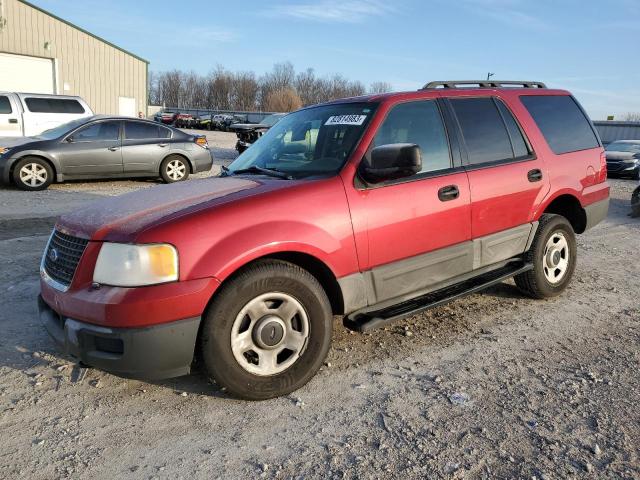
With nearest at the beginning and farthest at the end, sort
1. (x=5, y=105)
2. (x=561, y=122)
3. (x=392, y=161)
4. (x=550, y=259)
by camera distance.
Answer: (x=392, y=161) → (x=550, y=259) → (x=561, y=122) → (x=5, y=105)

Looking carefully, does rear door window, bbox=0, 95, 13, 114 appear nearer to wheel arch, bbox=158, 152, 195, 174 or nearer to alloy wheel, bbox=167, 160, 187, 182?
wheel arch, bbox=158, 152, 195, 174

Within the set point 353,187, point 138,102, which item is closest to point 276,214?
point 353,187

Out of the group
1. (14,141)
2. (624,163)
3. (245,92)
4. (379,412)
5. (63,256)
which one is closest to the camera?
(379,412)

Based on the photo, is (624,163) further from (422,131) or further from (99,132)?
(422,131)

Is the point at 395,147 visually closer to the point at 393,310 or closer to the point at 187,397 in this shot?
the point at 393,310

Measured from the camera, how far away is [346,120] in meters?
3.79

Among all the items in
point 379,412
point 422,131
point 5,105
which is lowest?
point 379,412

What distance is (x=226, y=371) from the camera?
2.93 metres

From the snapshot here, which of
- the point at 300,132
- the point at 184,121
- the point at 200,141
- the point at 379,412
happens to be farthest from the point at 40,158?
the point at 184,121

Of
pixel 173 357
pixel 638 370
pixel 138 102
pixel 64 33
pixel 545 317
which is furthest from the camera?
pixel 138 102

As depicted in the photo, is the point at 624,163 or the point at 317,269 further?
the point at 624,163

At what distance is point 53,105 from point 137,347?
1318 cm

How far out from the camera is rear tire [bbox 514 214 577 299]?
4637mm

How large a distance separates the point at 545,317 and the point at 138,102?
104 feet
